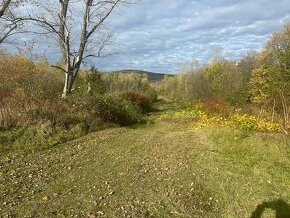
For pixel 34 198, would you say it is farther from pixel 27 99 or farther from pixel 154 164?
pixel 27 99

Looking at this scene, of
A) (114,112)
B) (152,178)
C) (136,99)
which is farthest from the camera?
(136,99)

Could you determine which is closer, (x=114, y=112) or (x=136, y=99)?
(x=114, y=112)

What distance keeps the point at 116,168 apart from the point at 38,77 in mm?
7921

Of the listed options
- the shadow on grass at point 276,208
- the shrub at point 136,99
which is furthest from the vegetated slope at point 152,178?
the shrub at point 136,99

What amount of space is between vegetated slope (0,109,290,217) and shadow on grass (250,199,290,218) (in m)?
0.02

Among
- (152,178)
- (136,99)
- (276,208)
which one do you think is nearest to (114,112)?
(152,178)

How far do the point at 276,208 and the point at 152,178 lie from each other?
8.39ft

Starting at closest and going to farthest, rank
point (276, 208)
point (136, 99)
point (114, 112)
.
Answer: point (276, 208)
point (114, 112)
point (136, 99)

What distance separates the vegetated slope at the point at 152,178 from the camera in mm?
5438

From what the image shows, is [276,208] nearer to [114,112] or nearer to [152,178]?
[152,178]

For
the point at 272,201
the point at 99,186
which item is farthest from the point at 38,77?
the point at 272,201

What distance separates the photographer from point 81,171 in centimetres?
724

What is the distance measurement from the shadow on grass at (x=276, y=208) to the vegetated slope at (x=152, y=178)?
2cm

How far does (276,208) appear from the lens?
5508 millimetres
